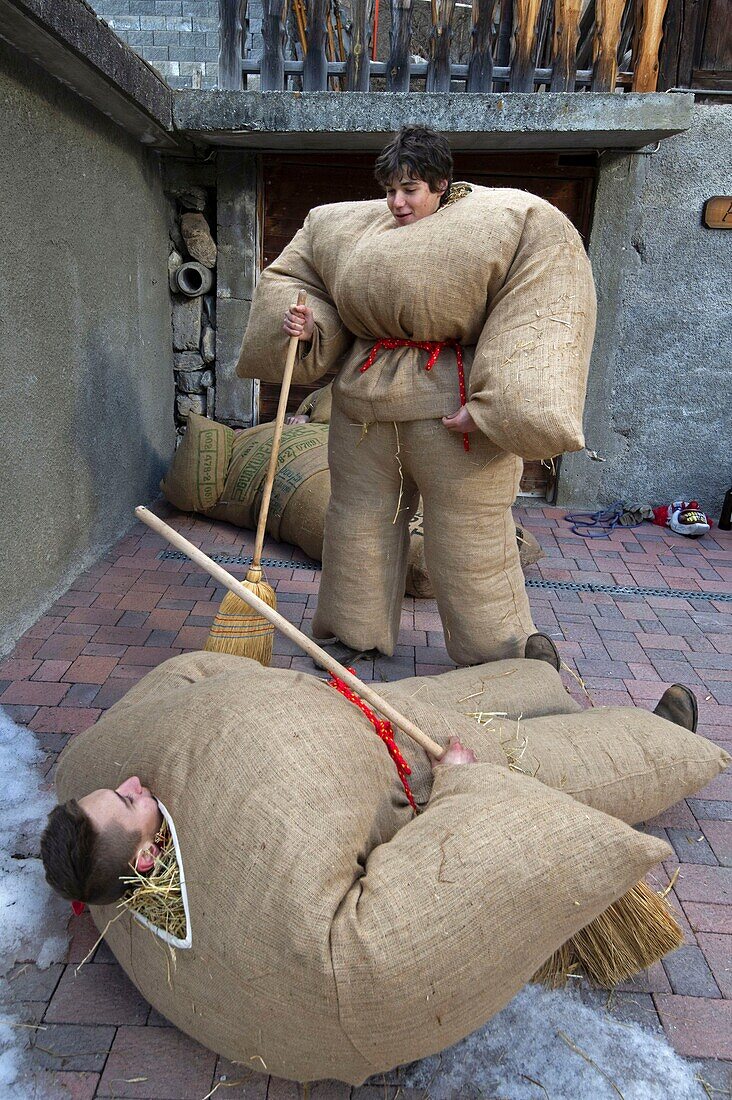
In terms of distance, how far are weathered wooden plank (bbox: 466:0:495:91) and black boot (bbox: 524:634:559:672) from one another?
354 centimetres

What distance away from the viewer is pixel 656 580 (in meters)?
4.88

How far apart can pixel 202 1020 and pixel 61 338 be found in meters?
3.31

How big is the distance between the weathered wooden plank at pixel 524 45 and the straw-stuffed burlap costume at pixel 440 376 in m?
2.45

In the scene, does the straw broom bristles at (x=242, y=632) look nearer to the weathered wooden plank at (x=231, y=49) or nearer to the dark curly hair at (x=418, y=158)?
the dark curly hair at (x=418, y=158)

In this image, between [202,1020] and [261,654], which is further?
[261,654]

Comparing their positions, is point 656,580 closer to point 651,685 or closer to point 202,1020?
point 651,685

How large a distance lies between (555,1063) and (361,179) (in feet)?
17.5

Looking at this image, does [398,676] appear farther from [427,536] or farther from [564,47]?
[564,47]

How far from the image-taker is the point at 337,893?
1578mm

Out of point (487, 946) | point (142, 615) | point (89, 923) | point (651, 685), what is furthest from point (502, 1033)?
point (142, 615)

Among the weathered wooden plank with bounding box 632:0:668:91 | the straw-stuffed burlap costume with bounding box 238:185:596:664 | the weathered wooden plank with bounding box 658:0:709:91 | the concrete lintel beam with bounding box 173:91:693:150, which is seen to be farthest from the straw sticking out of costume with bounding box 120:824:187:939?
the weathered wooden plank with bounding box 658:0:709:91

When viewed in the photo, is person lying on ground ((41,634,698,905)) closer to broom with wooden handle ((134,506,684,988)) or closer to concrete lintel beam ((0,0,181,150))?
broom with wooden handle ((134,506,684,988))

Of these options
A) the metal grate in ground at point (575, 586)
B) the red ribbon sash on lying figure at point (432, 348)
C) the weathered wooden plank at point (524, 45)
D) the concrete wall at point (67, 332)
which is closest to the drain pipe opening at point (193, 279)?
the concrete wall at point (67, 332)

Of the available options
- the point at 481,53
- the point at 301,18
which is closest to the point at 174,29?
the point at 301,18
